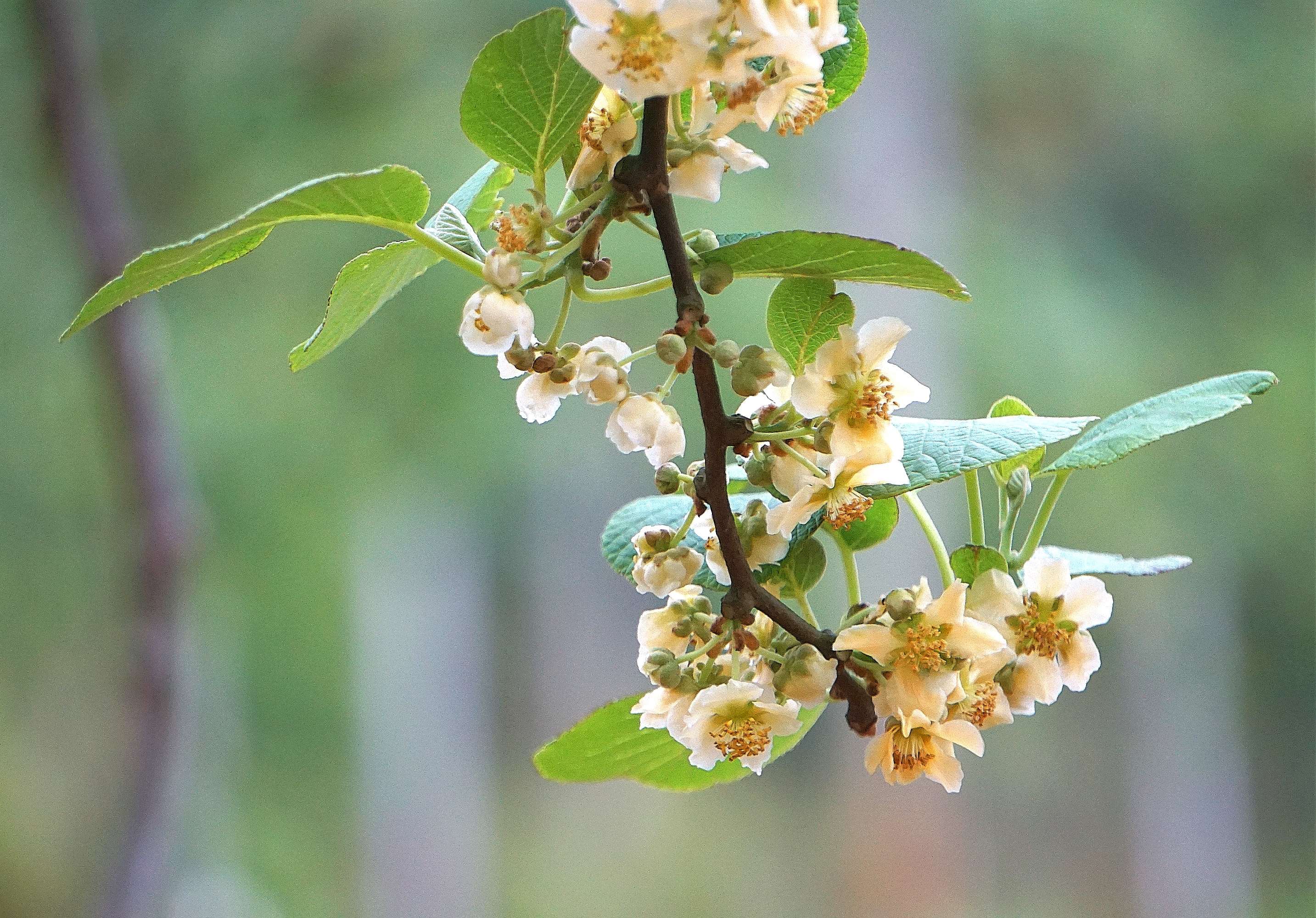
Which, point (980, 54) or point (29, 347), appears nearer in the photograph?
point (29, 347)

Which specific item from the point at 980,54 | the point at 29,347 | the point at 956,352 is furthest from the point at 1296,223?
the point at 29,347

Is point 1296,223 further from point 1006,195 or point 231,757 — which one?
point 231,757

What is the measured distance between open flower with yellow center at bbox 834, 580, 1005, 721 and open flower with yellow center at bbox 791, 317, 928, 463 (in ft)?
0.14

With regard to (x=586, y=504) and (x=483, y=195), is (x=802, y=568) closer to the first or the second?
(x=483, y=195)

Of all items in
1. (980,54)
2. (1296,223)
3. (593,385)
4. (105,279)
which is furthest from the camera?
(1296,223)

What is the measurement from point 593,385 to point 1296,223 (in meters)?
5.46

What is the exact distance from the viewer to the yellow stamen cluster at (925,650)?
30 cm

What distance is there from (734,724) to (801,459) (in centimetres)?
8

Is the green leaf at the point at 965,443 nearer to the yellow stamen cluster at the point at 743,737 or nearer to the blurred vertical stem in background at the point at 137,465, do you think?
the yellow stamen cluster at the point at 743,737

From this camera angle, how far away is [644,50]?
256 millimetres

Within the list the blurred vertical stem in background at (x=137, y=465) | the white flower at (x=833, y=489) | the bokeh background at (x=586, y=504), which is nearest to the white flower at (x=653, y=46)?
the white flower at (x=833, y=489)

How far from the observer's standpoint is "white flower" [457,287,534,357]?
278 millimetres

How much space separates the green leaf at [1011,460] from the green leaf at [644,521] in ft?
0.28

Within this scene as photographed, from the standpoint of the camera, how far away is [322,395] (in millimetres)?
4117
